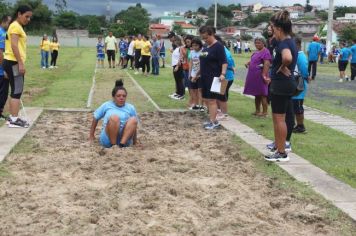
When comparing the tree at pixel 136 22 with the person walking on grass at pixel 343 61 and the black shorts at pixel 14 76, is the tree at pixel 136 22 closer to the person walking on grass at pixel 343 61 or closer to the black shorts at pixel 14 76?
the person walking on grass at pixel 343 61

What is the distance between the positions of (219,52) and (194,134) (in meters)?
1.51

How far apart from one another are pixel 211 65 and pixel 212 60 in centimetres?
10

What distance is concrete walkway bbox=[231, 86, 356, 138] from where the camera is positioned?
10.1 meters

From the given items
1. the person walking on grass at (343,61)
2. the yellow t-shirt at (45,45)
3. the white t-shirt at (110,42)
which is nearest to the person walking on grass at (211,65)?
the person walking on grass at (343,61)

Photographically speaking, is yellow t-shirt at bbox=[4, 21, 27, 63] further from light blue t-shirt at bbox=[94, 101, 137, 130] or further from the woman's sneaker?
the woman's sneaker

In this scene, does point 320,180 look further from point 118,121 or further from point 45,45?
point 45,45

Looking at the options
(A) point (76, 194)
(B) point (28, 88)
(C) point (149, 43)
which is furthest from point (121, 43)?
(A) point (76, 194)

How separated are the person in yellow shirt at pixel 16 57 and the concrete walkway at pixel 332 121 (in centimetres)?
583

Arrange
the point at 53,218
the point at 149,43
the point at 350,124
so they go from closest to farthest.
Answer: the point at 53,218 → the point at 350,124 → the point at 149,43

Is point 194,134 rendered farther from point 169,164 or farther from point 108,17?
point 108,17

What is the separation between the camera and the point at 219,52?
30.3 feet

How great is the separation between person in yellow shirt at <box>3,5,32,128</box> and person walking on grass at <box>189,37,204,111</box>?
3949 millimetres

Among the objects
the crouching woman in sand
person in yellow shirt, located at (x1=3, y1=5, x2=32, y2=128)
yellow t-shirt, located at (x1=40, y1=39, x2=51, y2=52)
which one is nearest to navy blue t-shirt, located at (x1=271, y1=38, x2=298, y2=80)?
the crouching woman in sand

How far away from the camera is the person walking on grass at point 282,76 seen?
22.0ft
